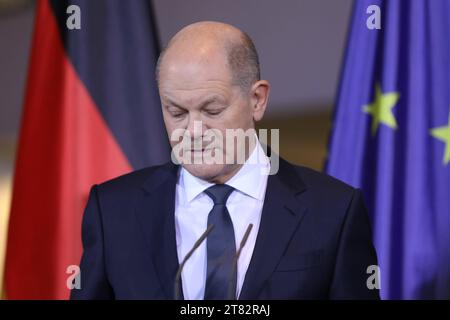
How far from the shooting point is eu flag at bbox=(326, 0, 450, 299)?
1.71 metres

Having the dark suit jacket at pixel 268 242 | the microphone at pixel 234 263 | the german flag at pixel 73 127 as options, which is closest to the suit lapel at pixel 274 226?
the dark suit jacket at pixel 268 242

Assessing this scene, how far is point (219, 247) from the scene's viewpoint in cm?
101

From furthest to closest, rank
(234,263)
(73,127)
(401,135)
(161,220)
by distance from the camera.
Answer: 1. (73,127)
2. (401,135)
3. (161,220)
4. (234,263)

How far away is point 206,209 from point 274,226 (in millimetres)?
120

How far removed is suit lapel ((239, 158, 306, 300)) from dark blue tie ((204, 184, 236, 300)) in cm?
4

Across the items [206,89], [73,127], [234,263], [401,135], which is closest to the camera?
[234,263]

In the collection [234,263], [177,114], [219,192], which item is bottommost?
[234,263]

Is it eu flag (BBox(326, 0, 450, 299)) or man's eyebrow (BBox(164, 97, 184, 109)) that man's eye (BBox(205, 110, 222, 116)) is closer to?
man's eyebrow (BBox(164, 97, 184, 109))

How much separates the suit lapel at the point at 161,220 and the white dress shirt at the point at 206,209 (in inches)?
0.7

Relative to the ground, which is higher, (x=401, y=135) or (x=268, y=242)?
(x=401, y=135)

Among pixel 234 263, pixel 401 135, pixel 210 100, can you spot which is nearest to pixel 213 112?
pixel 210 100

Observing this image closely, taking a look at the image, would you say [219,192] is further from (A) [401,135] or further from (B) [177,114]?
(A) [401,135]

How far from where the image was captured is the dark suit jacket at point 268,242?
1.01m

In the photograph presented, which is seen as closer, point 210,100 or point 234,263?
point 234,263
